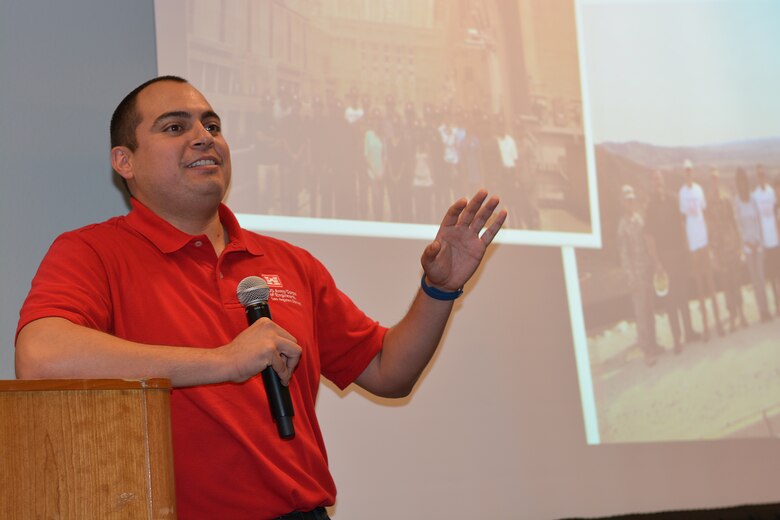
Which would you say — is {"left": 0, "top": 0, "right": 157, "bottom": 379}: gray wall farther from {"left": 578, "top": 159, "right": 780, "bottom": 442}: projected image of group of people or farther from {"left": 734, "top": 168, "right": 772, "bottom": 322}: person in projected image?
{"left": 734, "top": 168, "right": 772, "bottom": 322}: person in projected image

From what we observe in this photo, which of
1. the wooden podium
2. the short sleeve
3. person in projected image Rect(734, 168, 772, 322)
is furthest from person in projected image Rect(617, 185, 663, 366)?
the wooden podium

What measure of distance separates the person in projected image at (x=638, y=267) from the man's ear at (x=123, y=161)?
1.55 meters

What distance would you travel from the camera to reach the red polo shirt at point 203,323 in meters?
1.61

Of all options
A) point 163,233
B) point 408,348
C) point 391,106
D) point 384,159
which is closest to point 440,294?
point 408,348

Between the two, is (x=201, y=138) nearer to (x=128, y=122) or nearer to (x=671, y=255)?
(x=128, y=122)

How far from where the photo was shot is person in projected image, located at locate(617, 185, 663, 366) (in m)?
2.77

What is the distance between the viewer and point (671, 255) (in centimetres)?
286

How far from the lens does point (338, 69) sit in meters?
2.50

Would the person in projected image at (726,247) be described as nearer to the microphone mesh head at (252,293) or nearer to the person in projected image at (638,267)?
the person in projected image at (638,267)

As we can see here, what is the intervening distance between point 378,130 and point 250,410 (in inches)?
43.4

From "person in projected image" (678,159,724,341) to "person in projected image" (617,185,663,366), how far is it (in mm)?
175

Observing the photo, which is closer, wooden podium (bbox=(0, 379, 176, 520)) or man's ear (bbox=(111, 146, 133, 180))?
wooden podium (bbox=(0, 379, 176, 520))

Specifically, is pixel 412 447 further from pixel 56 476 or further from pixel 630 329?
pixel 56 476

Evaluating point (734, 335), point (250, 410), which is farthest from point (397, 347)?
point (734, 335)
